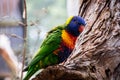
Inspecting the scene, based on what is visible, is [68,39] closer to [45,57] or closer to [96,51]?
[45,57]

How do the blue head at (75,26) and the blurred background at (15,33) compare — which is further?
the blurred background at (15,33)

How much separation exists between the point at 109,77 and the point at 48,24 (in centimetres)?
129

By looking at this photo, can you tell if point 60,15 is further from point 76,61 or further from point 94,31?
point 76,61

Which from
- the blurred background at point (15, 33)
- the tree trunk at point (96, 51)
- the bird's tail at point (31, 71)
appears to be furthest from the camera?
the blurred background at point (15, 33)

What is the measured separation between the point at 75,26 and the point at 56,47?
13 centimetres

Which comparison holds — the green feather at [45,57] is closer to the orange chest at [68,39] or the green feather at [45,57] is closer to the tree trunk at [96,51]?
the orange chest at [68,39]

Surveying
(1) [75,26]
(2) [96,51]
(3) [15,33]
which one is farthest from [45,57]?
(3) [15,33]

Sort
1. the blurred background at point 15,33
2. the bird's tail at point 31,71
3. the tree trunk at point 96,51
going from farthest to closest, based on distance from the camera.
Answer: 1. the blurred background at point 15,33
2. the bird's tail at point 31,71
3. the tree trunk at point 96,51

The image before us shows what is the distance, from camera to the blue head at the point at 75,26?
1.33 metres

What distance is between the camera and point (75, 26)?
53.7 inches

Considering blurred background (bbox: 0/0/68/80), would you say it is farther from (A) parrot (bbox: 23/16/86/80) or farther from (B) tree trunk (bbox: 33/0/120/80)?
(B) tree trunk (bbox: 33/0/120/80)

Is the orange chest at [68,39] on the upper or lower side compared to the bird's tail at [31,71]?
upper

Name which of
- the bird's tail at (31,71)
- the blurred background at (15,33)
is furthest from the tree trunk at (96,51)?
the blurred background at (15,33)

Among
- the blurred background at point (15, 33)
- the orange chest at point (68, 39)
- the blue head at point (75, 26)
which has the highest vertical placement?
the blue head at point (75, 26)
